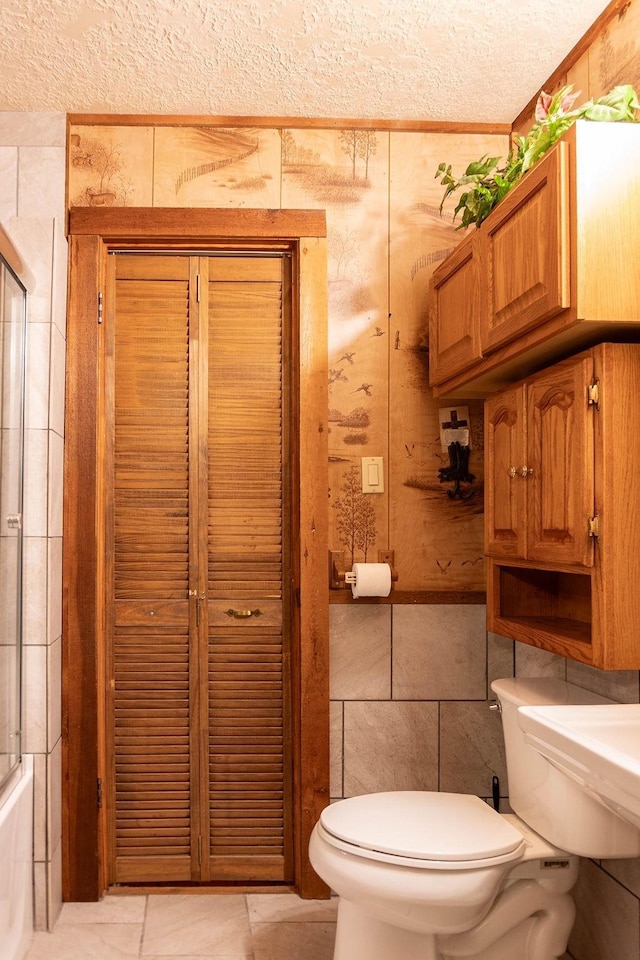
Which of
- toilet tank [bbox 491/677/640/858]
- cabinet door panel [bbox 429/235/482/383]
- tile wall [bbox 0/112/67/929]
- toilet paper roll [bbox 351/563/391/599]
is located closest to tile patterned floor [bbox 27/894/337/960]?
tile wall [bbox 0/112/67/929]

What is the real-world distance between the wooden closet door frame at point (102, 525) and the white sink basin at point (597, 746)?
1.02 meters

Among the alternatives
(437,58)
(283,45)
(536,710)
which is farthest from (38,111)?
(536,710)

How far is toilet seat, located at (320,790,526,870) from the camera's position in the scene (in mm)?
1763

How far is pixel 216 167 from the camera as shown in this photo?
259 centimetres

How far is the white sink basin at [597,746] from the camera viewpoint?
1.24 meters

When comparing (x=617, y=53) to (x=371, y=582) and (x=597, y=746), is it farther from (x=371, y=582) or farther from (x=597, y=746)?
(x=597, y=746)

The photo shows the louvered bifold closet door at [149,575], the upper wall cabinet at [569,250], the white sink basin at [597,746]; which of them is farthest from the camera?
the louvered bifold closet door at [149,575]

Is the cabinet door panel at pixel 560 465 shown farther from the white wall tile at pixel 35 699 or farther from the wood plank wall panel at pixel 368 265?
the white wall tile at pixel 35 699

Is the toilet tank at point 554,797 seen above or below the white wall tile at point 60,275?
below

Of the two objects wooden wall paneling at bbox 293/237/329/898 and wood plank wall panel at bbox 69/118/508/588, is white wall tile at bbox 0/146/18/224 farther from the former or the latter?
wooden wall paneling at bbox 293/237/329/898

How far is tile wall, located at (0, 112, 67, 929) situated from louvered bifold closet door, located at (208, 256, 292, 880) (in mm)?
474

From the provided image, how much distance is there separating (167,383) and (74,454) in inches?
14.6

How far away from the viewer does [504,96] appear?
8.14ft

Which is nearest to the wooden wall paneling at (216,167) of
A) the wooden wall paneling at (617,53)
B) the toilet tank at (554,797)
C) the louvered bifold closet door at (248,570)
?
the louvered bifold closet door at (248,570)
